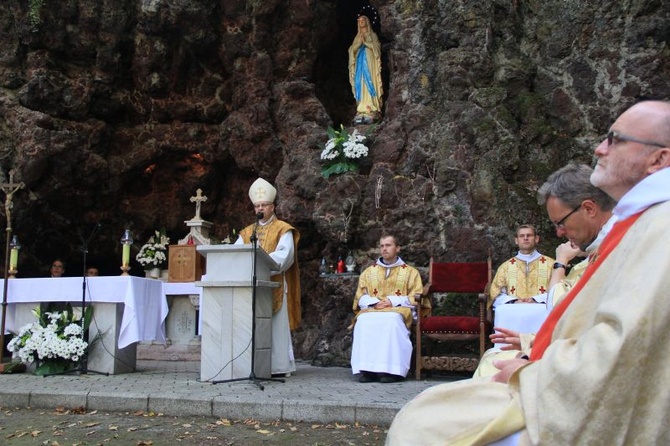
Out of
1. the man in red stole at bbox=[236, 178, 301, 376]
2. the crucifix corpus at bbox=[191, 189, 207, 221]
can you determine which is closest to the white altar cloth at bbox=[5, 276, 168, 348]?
the man in red stole at bbox=[236, 178, 301, 376]

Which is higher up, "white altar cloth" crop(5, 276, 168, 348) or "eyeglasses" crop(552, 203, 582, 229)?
"eyeglasses" crop(552, 203, 582, 229)

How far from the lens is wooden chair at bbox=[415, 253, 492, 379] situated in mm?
7875

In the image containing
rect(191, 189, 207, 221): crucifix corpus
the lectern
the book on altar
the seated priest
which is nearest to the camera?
the lectern

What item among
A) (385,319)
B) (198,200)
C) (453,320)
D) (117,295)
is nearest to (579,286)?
(385,319)

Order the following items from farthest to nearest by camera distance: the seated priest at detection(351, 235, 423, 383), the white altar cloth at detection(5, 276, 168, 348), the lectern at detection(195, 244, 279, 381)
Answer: the white altar cloth at detection(5, 276, 168, 348) < the seated priest at detection(351, 235, 423, 383) < the lectern at detection(195, 244, 279, 381)

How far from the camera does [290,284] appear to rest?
868 cm

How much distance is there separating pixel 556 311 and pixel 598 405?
0.59 meters

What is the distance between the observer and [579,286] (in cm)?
219

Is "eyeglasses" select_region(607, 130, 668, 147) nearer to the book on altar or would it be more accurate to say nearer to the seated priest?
the seated priest

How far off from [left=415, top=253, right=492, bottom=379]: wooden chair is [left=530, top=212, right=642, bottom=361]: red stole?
5.53m

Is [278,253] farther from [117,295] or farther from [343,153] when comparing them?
[343,153]

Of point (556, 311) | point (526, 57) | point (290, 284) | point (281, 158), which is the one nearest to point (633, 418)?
point (556, 311)

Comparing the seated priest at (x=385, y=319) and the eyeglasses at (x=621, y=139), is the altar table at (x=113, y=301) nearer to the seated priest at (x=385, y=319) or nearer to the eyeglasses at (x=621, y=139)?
the seated priest at (x=385, y=319)

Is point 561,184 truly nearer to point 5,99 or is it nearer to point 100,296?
point 100,296
